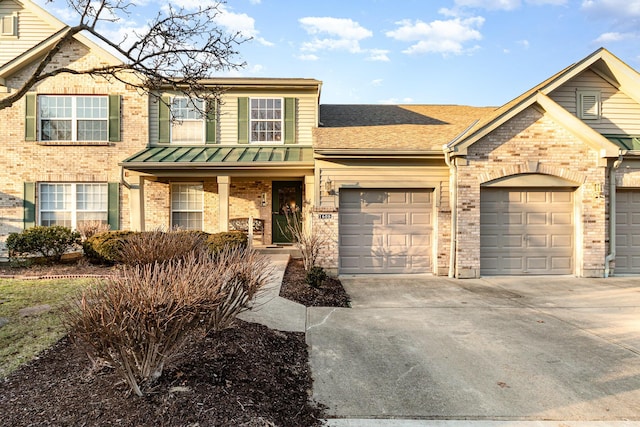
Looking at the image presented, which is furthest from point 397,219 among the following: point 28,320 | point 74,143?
point 74,143

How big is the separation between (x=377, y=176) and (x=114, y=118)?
9.01 metres

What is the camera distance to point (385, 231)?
34.0ft

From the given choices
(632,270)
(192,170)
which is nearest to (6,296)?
(192,170)

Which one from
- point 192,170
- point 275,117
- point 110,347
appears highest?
point 275,117

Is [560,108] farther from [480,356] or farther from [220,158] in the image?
[220,158]

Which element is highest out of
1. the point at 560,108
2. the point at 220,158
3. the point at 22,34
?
the point at 22,34

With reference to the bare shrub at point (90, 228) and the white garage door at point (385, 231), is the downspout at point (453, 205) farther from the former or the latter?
the bare shrub at point (90, 228)

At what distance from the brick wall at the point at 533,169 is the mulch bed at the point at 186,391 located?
6.67m

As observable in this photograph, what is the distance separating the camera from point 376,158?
10.1 meters

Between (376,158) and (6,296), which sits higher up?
(376,158)

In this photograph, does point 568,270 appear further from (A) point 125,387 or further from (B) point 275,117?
(A) point 125,387

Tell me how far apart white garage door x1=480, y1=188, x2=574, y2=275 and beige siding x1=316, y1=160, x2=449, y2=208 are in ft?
4.58

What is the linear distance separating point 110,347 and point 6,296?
202 inches

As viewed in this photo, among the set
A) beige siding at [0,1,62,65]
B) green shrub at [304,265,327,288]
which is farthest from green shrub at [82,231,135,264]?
beige siding at [0,1,62,65]
